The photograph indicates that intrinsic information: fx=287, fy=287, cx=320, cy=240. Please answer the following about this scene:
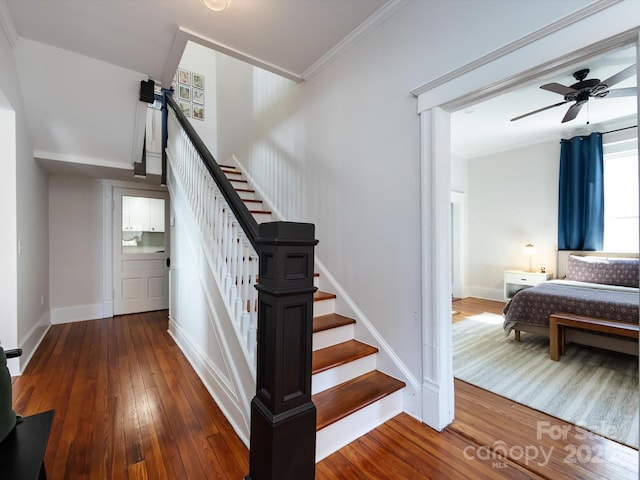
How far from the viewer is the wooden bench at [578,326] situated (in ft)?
7.82

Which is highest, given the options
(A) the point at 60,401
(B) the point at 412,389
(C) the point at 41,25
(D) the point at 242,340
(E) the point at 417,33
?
(C) the point at 41,25

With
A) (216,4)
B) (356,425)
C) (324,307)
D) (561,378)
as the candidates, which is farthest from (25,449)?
(561,378)

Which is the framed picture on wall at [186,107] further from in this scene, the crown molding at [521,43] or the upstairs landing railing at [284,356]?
the upstairs landing railing at [284,356]

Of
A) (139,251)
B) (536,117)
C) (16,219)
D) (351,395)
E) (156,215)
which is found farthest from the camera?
(156,215)

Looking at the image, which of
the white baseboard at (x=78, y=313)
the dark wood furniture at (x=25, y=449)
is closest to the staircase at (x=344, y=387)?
the dark wood furniture at (x=25, y=449)

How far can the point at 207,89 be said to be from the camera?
524 centimetres

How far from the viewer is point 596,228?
13.8 feet

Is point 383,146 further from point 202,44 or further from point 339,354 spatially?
point 202,44

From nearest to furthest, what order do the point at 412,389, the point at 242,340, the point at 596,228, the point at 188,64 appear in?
1. the point at 242,340
2. the point at 412,389
3. the point at 596,228
4. the point at 188,64

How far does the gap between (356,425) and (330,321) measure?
0.74 m

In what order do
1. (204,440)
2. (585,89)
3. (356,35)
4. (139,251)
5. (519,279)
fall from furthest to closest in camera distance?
(519,279)
(139,251)
(585,89)
(356,35)
(204,440)

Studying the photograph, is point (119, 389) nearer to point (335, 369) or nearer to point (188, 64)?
point (335, 369)

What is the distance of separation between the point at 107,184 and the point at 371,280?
4.29 meters

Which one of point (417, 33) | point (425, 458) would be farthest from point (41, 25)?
point (425, 458)
